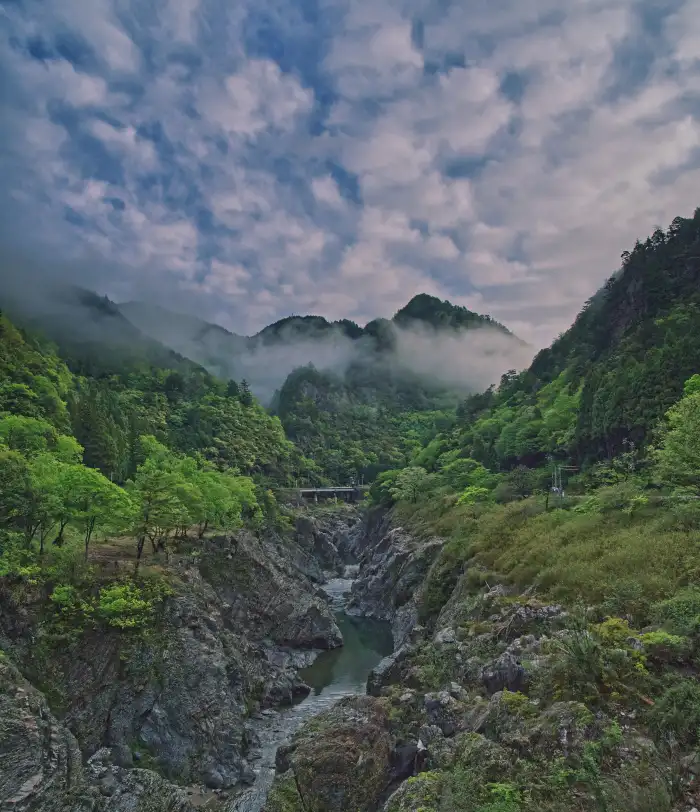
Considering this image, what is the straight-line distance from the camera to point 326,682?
4441cm

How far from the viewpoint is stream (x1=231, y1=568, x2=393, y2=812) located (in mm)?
29070

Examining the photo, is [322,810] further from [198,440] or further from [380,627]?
[198,440]

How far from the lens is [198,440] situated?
111m

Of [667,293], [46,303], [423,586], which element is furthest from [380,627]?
[46,303]

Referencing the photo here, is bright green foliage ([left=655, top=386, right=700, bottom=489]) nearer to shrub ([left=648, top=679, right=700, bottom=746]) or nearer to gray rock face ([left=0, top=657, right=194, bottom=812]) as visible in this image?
shrub ([left=648, top=679, right=700, bottom=746])

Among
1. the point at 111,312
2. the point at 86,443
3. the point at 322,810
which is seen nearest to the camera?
the point at 322,810

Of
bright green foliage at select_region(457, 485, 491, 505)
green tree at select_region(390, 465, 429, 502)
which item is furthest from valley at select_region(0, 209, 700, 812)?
green tree at select_region(390, 465, 429, 502)

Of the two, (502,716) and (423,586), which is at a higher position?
(502,716)

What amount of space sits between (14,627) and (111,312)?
17081 centimetres

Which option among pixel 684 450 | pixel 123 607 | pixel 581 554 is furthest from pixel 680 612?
pixel 123 607

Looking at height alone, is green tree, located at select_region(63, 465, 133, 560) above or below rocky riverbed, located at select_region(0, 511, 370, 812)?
above

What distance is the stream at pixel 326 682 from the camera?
29.1m

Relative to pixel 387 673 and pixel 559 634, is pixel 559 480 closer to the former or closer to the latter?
pixel 387 673

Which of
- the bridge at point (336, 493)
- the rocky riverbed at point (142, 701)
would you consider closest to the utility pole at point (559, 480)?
the rocky riverbed at point (142, 701)
